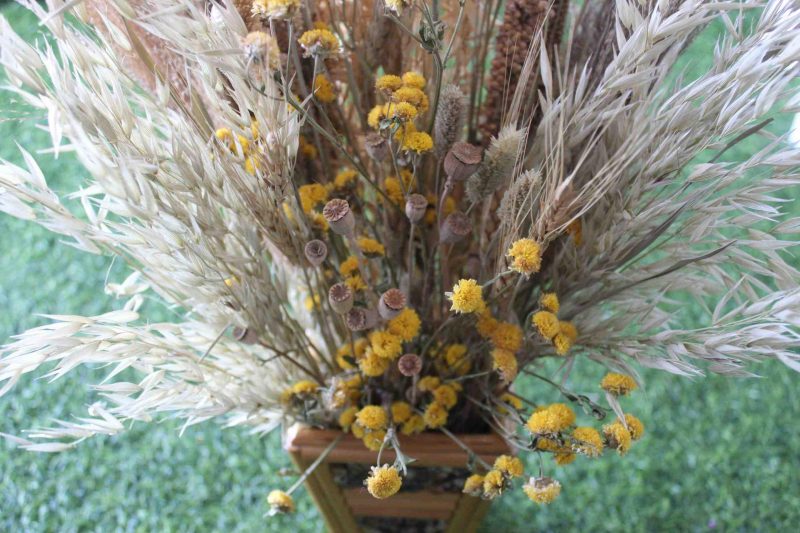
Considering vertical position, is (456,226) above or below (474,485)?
above

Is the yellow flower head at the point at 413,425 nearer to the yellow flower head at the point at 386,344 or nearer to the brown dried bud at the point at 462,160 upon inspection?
the yellow flower head at the point at 386,344

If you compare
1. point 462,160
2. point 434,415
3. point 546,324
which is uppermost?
point 462,160

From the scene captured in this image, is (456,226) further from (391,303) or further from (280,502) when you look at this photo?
(280,502)

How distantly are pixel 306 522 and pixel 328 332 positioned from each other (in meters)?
0.29

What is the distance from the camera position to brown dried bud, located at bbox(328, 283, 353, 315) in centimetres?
43

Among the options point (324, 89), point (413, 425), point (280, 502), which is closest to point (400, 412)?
point (413, 425)

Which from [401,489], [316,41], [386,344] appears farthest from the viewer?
[401,489]

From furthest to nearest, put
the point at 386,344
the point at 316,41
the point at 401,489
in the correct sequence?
the point at 401,489
the point at 386,344
the point at 316,41

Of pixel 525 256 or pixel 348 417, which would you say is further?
pixel 348 417

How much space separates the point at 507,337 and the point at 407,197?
13 cm

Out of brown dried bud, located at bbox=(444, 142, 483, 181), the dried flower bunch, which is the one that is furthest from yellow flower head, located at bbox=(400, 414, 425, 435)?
brown dried bud, located at bbox=(444, 142, 483, 181)

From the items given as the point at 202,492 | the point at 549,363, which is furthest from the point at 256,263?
the point at 549,363

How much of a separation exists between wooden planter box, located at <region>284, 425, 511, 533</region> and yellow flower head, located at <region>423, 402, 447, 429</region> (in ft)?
0.09

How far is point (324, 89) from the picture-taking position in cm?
46
